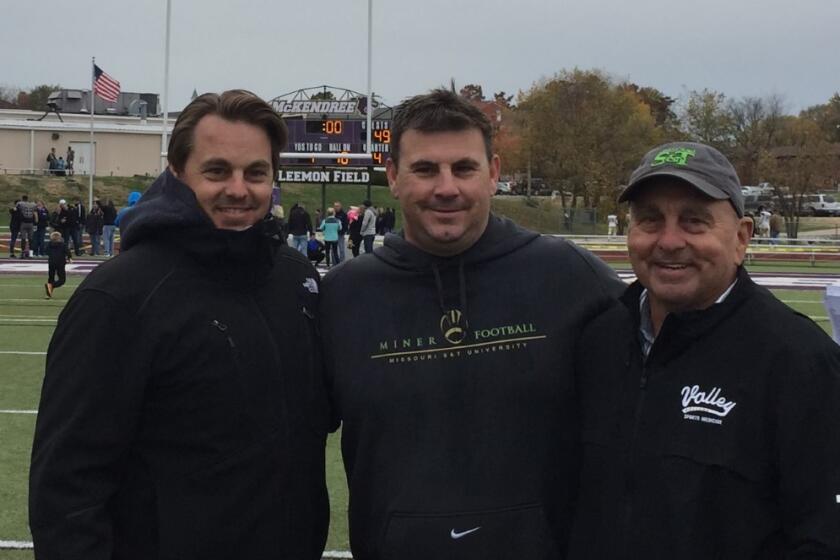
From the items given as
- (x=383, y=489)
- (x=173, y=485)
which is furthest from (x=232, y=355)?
(x=383, y=489)

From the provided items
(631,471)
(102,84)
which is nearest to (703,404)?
(631,471)

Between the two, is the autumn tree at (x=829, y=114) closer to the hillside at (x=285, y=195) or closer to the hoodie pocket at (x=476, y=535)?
the hillside at (x=285, y=195)

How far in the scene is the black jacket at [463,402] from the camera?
9.66 ft

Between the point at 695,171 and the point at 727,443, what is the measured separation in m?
0.66

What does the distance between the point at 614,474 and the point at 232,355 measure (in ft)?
3.51

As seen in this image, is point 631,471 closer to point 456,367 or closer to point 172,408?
point 456,367

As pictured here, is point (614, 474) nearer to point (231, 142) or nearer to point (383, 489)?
point (383, 489)

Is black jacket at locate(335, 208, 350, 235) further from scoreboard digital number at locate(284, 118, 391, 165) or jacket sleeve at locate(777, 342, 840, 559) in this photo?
jacket sleeve at locate(777, 342, 840, 559)

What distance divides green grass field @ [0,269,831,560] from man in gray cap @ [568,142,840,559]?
3.18 meters

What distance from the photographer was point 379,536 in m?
3.01

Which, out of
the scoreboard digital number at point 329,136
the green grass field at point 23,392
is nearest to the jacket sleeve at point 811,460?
the green grass field at point 23,392

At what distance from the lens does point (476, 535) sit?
291cm

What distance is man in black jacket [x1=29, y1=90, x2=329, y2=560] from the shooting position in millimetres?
2785

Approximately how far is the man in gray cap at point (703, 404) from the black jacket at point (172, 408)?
872 millimetres
